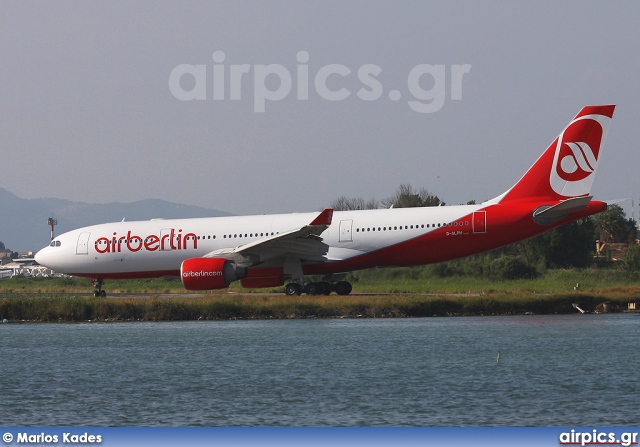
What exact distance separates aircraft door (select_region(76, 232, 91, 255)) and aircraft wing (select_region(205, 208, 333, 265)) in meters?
6.64

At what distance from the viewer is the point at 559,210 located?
121ft

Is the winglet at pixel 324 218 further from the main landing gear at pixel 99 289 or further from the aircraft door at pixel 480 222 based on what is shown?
the main landing gear at pixel 99 289

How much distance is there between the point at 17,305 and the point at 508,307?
59.1 feet

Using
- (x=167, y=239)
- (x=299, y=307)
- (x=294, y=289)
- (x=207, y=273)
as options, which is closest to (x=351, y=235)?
(x=294, y=289)

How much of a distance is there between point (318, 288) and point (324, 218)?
4.47 meters

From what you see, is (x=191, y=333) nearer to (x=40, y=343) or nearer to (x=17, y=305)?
(x=40, y=343)

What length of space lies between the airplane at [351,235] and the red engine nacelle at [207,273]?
0.12 ft

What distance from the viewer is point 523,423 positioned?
17.4 metres

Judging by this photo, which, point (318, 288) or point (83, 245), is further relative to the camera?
point (83, 245)

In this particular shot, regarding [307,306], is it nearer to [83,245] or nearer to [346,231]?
[346,231]

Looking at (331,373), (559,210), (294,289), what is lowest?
(331,373)

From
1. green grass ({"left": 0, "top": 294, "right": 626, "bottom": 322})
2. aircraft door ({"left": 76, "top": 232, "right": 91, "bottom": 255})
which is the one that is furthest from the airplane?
green grass ({"left": 0, "top": 294, "right": 626, "bottom": 322})

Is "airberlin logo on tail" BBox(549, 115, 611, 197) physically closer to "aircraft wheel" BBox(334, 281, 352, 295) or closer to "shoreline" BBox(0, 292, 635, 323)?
"shoreline" BBox(0, 292, 635, 323)

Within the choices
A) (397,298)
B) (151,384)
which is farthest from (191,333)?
(151,384)
